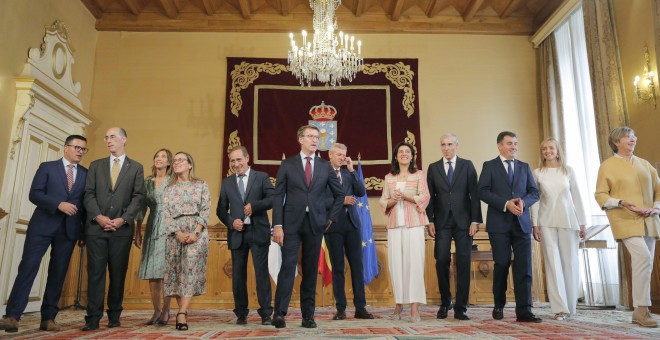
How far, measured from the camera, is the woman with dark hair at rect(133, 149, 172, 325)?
387cm

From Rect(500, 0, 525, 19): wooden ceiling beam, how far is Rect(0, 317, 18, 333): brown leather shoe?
7316mm

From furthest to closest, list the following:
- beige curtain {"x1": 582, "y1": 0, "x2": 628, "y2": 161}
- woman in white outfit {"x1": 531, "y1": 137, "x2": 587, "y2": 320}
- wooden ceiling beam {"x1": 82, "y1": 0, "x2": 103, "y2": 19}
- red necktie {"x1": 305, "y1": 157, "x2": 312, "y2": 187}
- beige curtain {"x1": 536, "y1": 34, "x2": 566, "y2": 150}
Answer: wooden ceiling beam {"x1": 82, "y1": 0, "x2": 103, "y2": 19} → beige curtain {"x1": 536, "y1": 34, "x2": 566, "y2": 150} → beige curtain {"x1": 582, "y1": 0, "x2": 628, "y2": 161} → woman in white outfit {"x1": 531, "y1": 137, "x2": 587, "y2": 320} → red necktie {"x1": 305, "y1": 157, "x2": 312, "y2": 187}

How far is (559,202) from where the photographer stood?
4008 millimetres

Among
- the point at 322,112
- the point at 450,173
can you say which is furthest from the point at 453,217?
the point at 322,112

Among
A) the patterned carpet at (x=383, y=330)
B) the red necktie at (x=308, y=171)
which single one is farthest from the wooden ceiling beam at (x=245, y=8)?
the patterned carpet at (x=383, y=330)

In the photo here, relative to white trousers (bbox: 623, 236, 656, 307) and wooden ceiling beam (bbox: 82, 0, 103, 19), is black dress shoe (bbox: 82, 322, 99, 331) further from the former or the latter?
wooden ceiling beam (bbox: 82, 0, 103, 19)

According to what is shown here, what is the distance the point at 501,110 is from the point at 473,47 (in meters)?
1.13

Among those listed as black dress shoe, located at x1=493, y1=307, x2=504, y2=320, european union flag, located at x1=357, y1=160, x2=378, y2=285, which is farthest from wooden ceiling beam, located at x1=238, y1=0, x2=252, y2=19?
black dress shoe, located at x1=493, y1=307, x2=504, y2=320

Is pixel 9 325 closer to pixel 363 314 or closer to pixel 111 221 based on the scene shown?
pixel 111 221

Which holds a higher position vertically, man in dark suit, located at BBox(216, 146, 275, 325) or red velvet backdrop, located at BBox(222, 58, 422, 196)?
red velvet backdrop, located at BBox(222, 58, 422, 196)

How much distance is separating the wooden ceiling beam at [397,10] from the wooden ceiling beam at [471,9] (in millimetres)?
1021

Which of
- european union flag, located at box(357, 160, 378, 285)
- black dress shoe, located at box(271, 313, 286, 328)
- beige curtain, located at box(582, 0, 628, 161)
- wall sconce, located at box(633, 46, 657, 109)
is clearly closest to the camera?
black dress shoe, located at box(271, 313, 286, 328)

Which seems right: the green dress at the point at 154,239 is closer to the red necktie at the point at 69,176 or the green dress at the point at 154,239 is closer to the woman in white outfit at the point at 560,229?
the red necktie at the point at 69,176

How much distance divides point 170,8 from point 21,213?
3.67 metres
